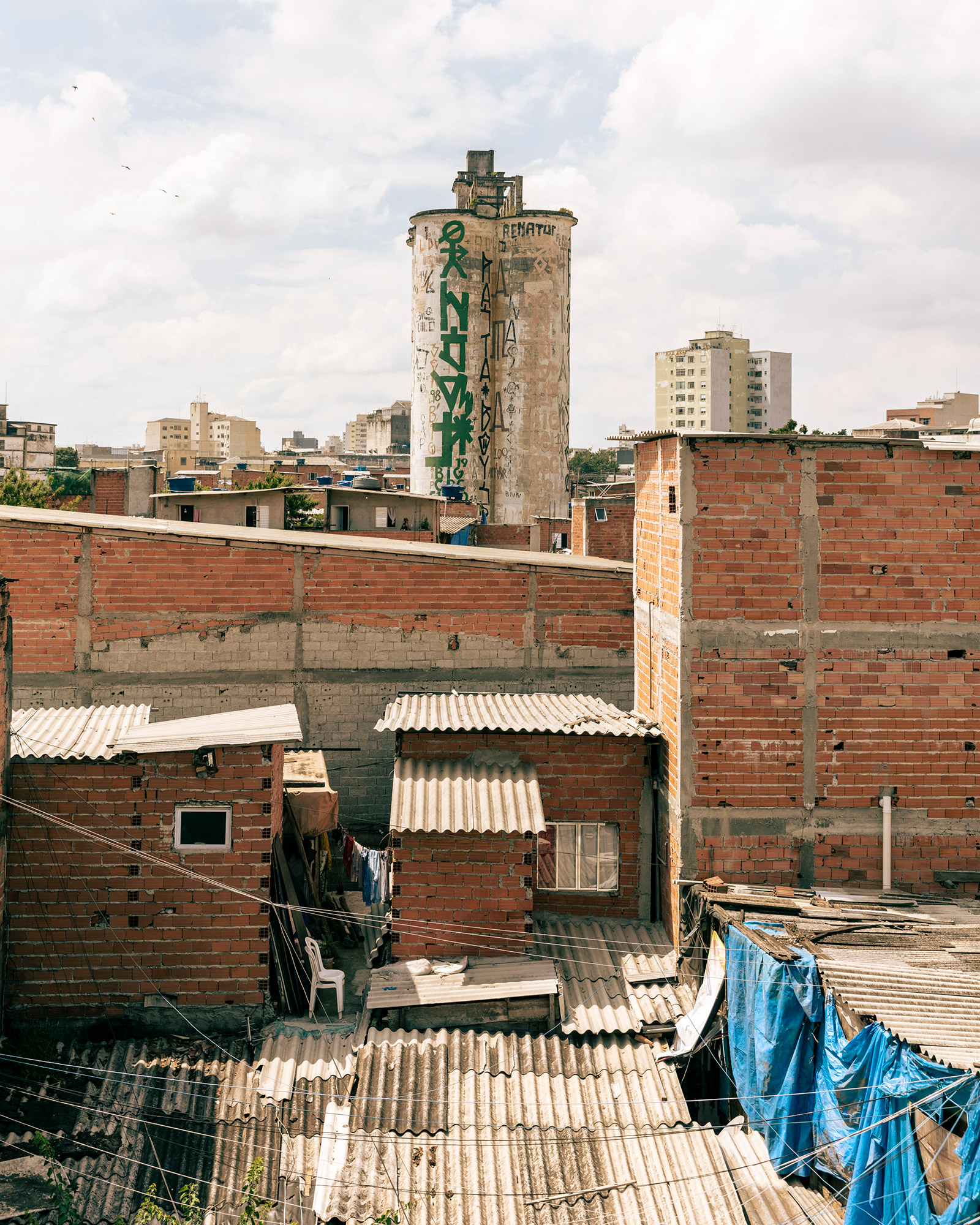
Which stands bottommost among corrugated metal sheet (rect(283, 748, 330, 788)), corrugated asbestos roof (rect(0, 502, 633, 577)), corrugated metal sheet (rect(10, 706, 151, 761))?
corrugated metal sheet (rect(283, 748, 330, 788))

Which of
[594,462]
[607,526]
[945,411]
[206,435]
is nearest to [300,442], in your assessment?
[206,435]

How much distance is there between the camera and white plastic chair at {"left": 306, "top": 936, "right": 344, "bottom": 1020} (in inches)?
363

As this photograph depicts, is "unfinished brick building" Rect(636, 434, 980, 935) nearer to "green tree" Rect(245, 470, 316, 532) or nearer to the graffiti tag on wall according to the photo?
"green tree" Rect(245, 470, 316, 532)

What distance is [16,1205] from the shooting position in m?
6.74

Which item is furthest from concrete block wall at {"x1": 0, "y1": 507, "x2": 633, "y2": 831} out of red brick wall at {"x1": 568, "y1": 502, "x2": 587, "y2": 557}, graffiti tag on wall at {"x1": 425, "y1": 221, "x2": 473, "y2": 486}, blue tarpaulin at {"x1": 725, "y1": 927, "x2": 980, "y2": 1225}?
graffiti tag on wall at {"x1": 425, "y1": 221, "x2": 473, "y2": 486}

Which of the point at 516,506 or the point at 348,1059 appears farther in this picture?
the point at 516,506

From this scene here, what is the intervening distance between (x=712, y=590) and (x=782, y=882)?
9.52 ft

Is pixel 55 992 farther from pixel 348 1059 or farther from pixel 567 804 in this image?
pixel 567 804

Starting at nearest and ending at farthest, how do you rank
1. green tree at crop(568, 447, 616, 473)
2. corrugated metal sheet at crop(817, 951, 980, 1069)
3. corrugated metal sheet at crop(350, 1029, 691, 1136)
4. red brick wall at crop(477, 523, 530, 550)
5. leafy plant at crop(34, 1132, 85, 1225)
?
corrugated metal sheet at crop(817, 951, 980, 1069)
leafy plant at crop(34, 1132, 85, 1225)
corrugated metal sheet at crop(350, 1029, 691, 1136)
red brick wall at crop(477, 523, 530, 550)
green tree at crop(568, 447, 616, 473)

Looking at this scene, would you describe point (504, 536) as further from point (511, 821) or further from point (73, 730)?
point (511, 821)

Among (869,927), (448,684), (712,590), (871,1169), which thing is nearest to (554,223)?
(448,684)

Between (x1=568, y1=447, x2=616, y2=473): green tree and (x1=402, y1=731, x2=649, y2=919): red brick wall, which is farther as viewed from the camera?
(x1=568, y1=447, x2=616, y2=473): green tree

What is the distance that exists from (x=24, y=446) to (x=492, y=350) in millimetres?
47432

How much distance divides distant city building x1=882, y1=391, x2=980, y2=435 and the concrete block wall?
203ft
